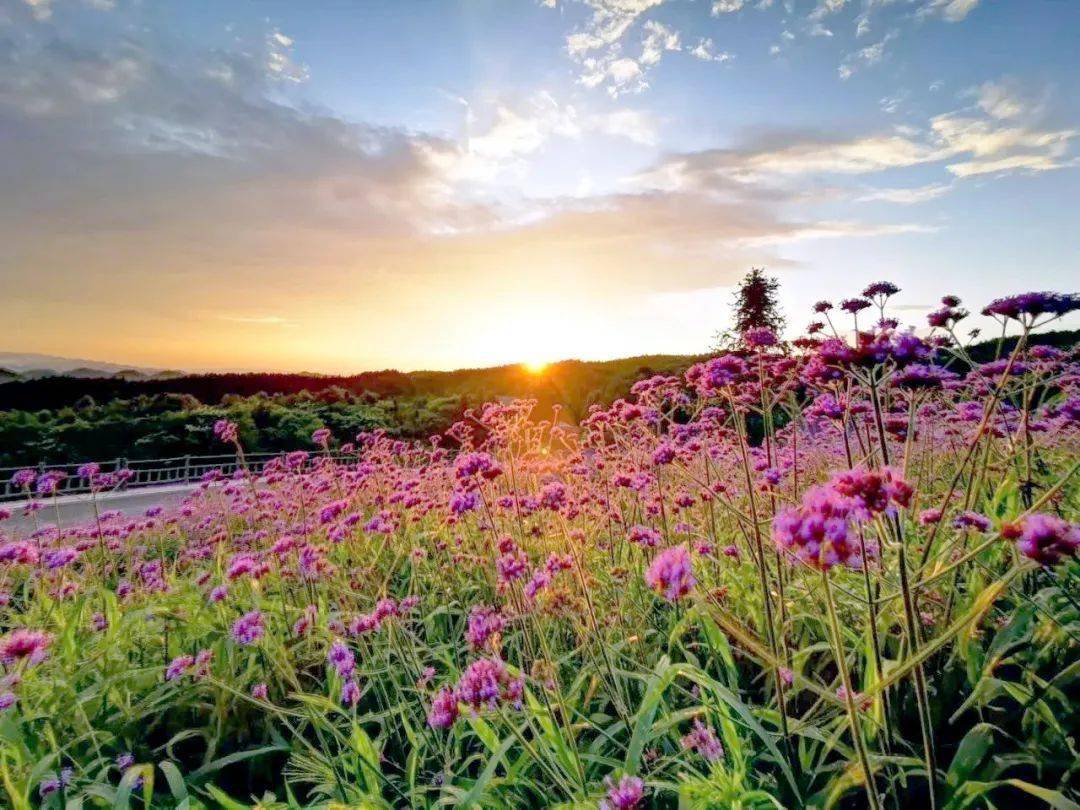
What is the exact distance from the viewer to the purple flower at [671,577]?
5.60 ft

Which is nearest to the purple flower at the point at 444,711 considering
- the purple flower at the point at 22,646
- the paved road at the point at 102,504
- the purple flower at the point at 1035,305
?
the purple flower at the point at 22,646

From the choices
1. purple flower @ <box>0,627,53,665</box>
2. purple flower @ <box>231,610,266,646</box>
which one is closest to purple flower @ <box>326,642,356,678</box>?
purple flower @ <box>231,610,266,646</box>

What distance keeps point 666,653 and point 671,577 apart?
5.34ft

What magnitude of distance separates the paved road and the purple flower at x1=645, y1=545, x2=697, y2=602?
14862 millimetres

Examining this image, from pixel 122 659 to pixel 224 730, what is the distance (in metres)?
1.00

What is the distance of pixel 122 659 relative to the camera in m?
3.68

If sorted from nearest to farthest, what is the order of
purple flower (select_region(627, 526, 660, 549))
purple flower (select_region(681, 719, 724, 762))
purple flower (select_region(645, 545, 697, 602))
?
purple flower (select_region(645, 545, 697, 602)) < purple flower (select_region(681, 719, 724, 762)) < purple flower (select_region(627, 526, 660, 549))

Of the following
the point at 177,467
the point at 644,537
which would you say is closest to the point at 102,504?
the point at 177,467

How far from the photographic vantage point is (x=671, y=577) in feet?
5.65

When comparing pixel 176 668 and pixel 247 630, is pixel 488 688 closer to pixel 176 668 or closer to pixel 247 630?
pixel 247 630

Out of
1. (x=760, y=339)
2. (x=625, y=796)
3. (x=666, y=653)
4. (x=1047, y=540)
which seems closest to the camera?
(x=1047, y=540)

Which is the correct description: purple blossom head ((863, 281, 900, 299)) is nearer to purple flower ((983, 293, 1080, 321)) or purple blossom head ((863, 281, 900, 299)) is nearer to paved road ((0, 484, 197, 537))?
purple flower ((983, 293, 1080, 321))

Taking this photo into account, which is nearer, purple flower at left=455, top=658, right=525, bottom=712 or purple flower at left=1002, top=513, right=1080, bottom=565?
purple flower at left=1002, top=513, right=1080, bottom=565

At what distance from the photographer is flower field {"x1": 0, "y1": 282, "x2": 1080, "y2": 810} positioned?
1.77m
